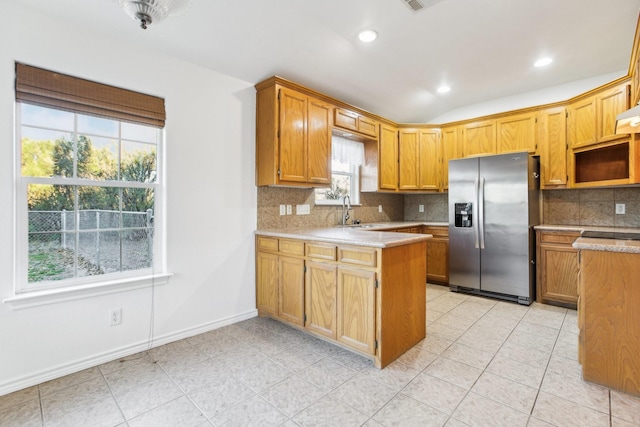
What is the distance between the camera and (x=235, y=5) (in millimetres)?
2215

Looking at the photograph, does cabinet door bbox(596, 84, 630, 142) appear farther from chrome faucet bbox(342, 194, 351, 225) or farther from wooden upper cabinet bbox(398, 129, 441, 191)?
chrome faucet bbox(342, 194, 351, 225)

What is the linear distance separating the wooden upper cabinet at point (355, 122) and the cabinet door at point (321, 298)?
1.82 meters

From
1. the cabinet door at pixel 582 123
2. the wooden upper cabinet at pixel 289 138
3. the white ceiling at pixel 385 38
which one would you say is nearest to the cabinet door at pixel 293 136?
the wooden upper cabinet at pixel 289 138

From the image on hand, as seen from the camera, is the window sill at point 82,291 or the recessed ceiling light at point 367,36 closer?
the window sill at point 82,291

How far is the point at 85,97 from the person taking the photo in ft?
7.07

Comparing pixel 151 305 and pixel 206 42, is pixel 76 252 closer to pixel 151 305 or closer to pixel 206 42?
pixel 151 305

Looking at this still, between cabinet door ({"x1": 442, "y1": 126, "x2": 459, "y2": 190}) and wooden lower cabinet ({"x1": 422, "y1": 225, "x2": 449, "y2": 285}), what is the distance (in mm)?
707

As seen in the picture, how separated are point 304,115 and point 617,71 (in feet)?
11.5

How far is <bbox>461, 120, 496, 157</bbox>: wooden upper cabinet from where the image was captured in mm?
4121

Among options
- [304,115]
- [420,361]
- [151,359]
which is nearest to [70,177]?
[151,359]

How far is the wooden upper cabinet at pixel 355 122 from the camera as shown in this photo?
356 centimetres

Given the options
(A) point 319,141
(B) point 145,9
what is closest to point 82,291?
(B) point 145,9

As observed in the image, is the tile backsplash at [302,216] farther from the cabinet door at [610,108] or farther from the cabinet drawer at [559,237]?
the cabinet door at [610,108]

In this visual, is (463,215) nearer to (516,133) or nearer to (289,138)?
(516,133)
